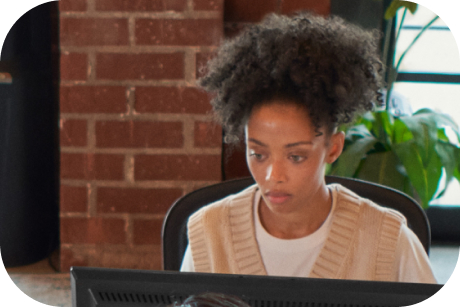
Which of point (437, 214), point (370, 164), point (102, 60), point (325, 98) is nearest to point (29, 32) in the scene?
point (102, 60)

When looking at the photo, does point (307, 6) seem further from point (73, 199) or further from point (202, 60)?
point (73, 199)

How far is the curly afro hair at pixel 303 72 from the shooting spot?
0.53 m

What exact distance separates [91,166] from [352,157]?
47 centimetres

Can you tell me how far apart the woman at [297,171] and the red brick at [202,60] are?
0.22 ft

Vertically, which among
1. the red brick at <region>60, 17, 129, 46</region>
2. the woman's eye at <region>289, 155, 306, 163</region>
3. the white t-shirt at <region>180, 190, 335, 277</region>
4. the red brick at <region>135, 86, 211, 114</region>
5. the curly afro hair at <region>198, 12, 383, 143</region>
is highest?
the red brick at <region>60, 17, 129, 46</region>

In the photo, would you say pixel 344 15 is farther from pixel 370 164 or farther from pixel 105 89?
pixel 105 89

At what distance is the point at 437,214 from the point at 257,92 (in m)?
0.46

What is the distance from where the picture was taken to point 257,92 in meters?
0.56

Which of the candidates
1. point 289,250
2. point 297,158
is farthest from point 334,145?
point 289,250

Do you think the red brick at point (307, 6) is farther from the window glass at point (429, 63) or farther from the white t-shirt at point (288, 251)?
the white t-shirt at point (288, 251)

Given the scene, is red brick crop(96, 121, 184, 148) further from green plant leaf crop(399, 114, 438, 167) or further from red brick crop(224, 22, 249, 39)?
green plant leaf crop(399, 114, 438, 167)

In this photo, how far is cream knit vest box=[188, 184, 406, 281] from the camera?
591mm

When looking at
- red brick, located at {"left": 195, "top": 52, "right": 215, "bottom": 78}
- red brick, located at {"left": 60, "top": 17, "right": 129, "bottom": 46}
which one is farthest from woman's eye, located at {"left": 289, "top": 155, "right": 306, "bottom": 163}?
red brick, located at {"left": 60, "top": 17, "right": 129, "bottom": 46}

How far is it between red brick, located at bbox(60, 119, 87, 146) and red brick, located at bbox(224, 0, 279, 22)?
316 mm
